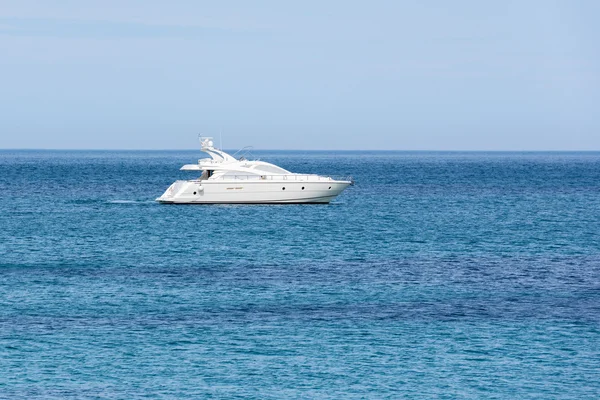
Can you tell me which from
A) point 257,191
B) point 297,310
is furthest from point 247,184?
point 297,310

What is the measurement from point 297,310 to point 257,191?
156 ft

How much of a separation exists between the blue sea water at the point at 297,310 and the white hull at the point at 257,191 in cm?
704

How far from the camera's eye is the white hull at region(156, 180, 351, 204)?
289ft

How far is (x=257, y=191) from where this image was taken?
88.1 meters

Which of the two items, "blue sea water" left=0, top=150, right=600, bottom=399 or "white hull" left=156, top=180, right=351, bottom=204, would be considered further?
"white hull" left=156, top=180, right=351, bottom=204

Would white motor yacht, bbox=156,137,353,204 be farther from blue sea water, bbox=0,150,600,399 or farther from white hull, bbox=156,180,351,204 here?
blue sea water, bbox=0,150,600,399

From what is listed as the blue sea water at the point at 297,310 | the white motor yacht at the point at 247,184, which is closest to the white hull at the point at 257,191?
the white motor yacht at the point at 247,184

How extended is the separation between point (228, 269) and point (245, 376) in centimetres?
2285

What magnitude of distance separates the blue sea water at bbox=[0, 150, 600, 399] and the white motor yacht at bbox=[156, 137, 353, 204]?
713cm

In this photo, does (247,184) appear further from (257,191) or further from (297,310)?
(297,310)

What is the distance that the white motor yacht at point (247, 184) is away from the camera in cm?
8756

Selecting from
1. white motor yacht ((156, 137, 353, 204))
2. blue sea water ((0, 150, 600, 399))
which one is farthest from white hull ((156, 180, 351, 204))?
blue sea water ((0, 150, 600, 399))

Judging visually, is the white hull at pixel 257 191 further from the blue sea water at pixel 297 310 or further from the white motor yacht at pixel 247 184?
the blue sea water at pixel 297 310

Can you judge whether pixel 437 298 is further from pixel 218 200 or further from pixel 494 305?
pixel 218 200
